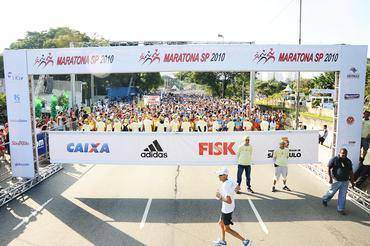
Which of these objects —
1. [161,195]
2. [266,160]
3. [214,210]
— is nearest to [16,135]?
[161,195]

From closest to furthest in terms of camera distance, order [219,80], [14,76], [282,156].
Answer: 1. [282,156]
2. [14,76]
3. [219,80]

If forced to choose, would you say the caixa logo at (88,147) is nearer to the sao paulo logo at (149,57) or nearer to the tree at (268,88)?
the sao paulo logo at (149,57)

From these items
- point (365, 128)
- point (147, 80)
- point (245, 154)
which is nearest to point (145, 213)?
point (245, 154)

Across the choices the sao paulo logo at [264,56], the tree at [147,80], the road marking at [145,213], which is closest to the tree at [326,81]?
the tree at [147,80]

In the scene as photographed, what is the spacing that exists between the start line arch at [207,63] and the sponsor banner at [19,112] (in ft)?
0.09

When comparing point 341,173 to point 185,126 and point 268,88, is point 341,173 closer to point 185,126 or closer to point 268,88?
point 185,126

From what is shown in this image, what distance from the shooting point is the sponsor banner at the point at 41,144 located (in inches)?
491

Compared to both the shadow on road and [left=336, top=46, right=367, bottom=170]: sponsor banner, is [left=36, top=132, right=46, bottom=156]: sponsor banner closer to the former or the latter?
the shadow on road

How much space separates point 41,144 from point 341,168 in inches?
404

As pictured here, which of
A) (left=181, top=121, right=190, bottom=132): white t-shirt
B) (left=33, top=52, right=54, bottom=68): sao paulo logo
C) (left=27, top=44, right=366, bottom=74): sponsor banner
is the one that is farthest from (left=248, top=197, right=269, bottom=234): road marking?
(left=33, top=52, right=54, bottom=68): sao paulo logo

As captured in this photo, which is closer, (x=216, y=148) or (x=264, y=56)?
(x=264, y=56)

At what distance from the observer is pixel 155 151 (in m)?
10.4

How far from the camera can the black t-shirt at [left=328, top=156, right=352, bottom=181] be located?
27.4 feet

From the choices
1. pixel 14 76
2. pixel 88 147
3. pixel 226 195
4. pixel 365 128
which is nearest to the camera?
pixel 226 195
